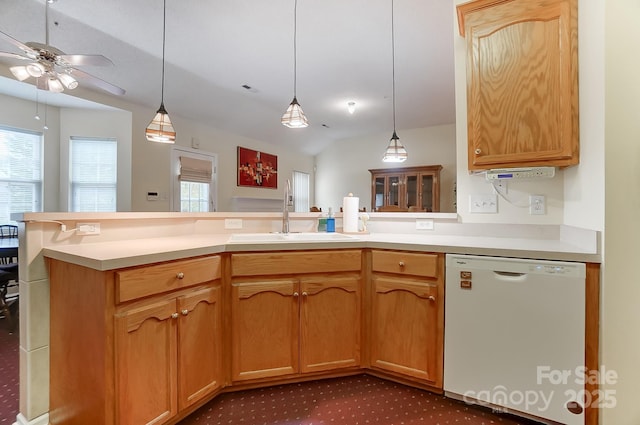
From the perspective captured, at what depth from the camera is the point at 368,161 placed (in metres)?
6.56

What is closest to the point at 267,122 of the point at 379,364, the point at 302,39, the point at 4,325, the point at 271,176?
the point at 271,176

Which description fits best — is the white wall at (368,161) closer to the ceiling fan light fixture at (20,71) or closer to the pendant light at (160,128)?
the pendant light at (160,128)

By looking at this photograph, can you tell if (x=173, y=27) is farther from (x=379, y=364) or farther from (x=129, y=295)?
(x=379, y=364)

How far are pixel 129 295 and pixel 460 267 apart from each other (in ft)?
4.85

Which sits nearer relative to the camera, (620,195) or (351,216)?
(620,195)

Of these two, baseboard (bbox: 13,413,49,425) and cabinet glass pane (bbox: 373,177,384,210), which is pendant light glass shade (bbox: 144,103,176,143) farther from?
cabinet glass pane (bbox: 373,177,384,210)

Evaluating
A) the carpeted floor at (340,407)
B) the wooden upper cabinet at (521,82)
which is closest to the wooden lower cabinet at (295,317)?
the carpeted floor at (340,407)

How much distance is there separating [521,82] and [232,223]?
6.27 feet

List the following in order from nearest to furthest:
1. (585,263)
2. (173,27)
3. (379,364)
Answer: (585,263) < (379,364) < (173,27)

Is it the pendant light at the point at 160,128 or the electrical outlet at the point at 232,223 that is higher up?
the pendant light at the point at 160,128

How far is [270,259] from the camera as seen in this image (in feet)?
5.16

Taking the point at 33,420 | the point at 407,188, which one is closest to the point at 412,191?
the point at 407,188

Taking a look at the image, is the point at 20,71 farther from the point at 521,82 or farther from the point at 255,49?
the point at 521,82

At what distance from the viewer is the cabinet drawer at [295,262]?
1541 mm
